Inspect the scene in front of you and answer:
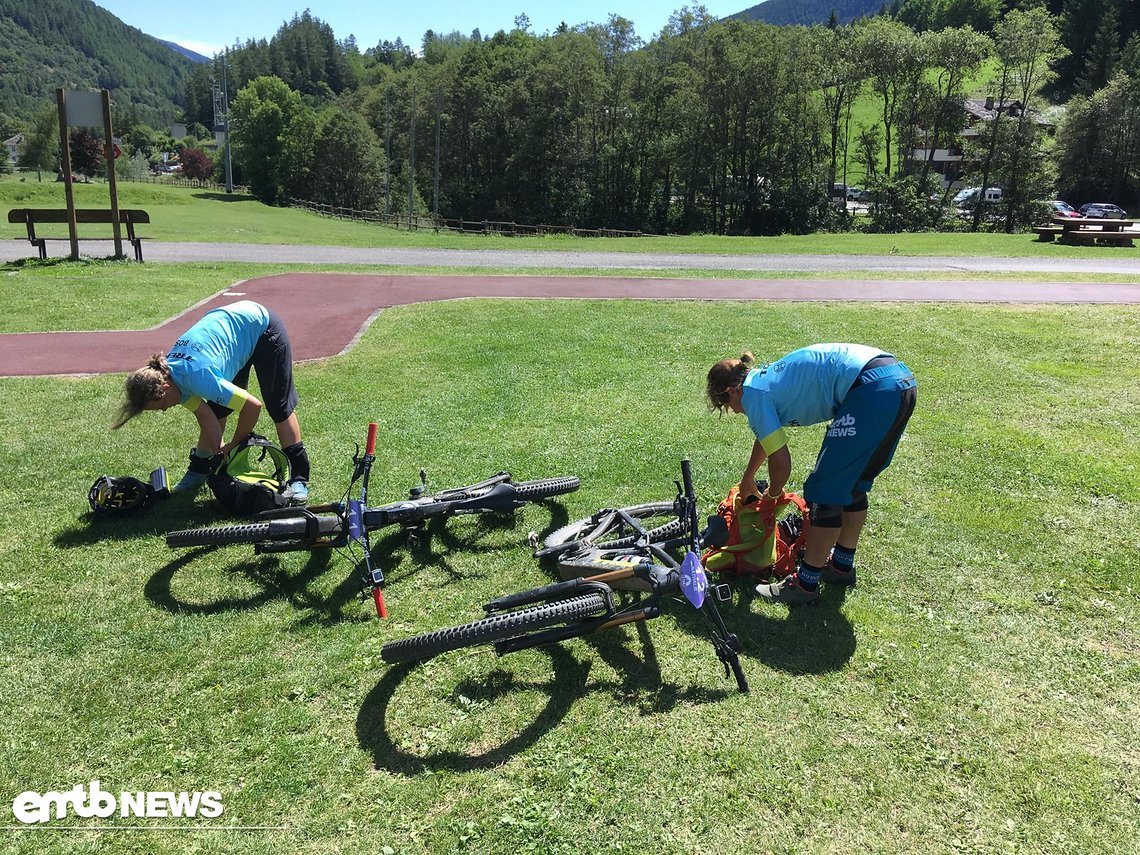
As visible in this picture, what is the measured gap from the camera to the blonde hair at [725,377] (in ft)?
15.6

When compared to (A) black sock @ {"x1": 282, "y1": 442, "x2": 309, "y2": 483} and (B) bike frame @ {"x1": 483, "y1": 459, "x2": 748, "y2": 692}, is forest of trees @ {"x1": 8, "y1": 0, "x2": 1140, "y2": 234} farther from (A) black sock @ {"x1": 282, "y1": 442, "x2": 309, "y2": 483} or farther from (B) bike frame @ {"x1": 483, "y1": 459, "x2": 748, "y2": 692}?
(B) bike frame @ {"x1": 483, "y1": 459, "x2": 748, "y2": 692}

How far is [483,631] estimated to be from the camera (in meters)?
3.88

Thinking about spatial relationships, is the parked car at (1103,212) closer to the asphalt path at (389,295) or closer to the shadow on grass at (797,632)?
the asphalt path at (389,295)

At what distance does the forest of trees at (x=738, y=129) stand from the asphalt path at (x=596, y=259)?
23.5 meters

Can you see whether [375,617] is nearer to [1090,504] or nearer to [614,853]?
[614,853]

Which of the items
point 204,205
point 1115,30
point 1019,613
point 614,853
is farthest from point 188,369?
point 1115,30

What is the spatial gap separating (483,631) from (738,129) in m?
57.6

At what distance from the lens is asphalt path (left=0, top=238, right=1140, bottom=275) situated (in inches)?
858

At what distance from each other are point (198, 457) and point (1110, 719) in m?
6.80

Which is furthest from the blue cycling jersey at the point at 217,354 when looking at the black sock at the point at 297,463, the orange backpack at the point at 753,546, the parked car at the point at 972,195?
the parked car at the point at 972,195

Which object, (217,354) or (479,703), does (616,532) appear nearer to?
(479,703)

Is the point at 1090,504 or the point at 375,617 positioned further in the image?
the point at 1090,504

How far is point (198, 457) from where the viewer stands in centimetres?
636

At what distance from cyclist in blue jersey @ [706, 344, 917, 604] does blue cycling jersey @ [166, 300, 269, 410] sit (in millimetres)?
3682
